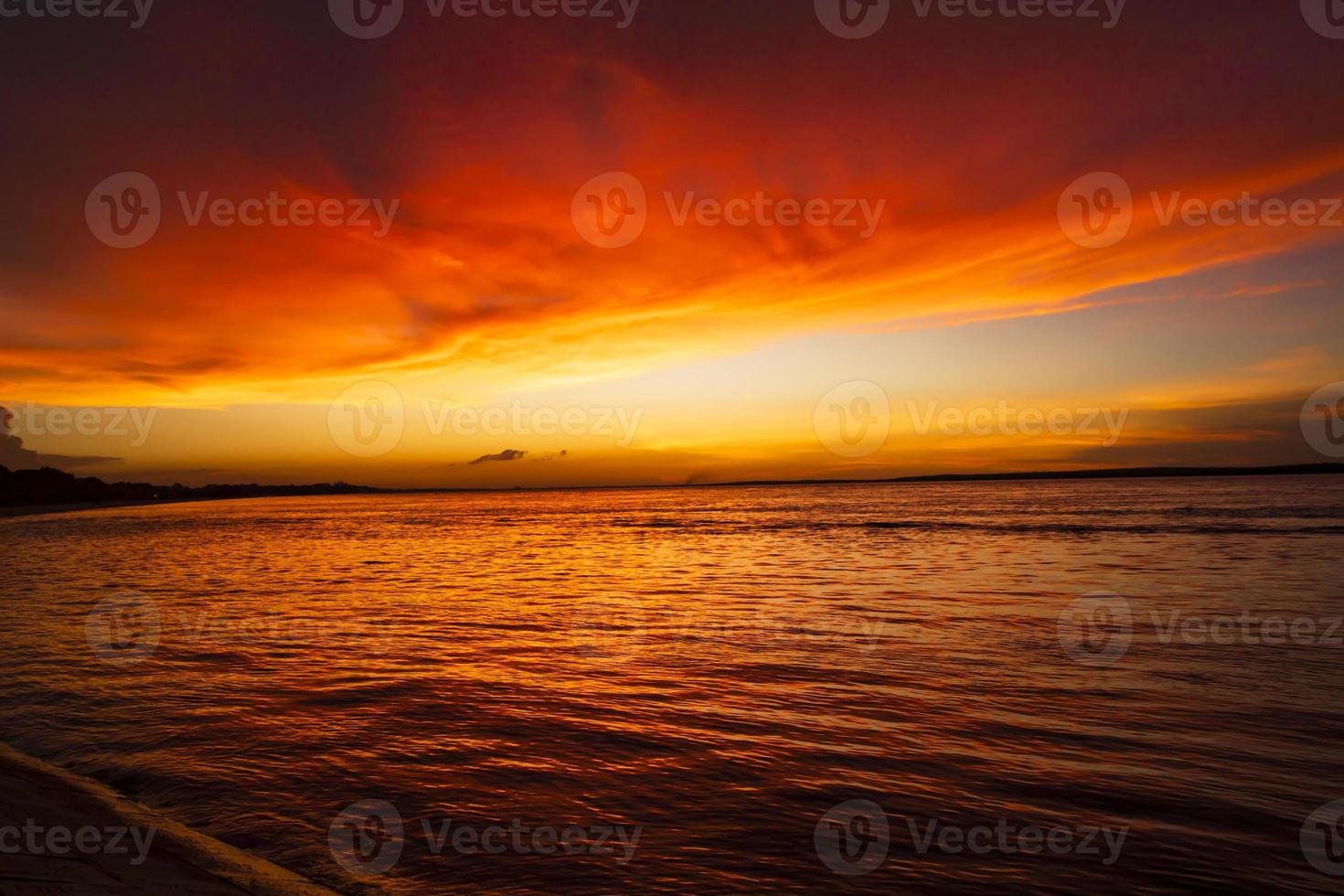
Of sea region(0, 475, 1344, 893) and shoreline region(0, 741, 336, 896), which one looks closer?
shoreline region(0, 741, 336, 896)

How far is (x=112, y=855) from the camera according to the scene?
6645 mm

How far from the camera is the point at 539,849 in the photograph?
24.2 feet

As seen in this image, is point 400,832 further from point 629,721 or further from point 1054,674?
point 1054,674

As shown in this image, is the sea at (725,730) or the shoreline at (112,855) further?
the sea at (725,730)

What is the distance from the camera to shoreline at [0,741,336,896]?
606 cm

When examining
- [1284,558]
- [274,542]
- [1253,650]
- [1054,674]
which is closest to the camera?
[1054,674]

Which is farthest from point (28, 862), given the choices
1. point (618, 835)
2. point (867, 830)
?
point (867, 830)

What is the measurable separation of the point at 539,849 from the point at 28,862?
14.6 feet

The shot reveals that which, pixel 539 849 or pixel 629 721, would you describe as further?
pixel 629 721

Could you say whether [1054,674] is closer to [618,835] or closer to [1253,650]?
[1253,650]

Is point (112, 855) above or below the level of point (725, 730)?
above

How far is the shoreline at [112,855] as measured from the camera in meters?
6.06

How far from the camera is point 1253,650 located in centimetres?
1561

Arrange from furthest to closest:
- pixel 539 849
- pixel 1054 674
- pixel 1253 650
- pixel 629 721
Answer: pixel 1253 650 < pixel 1054 674 < pixel 629 721 < pixel 539 849
